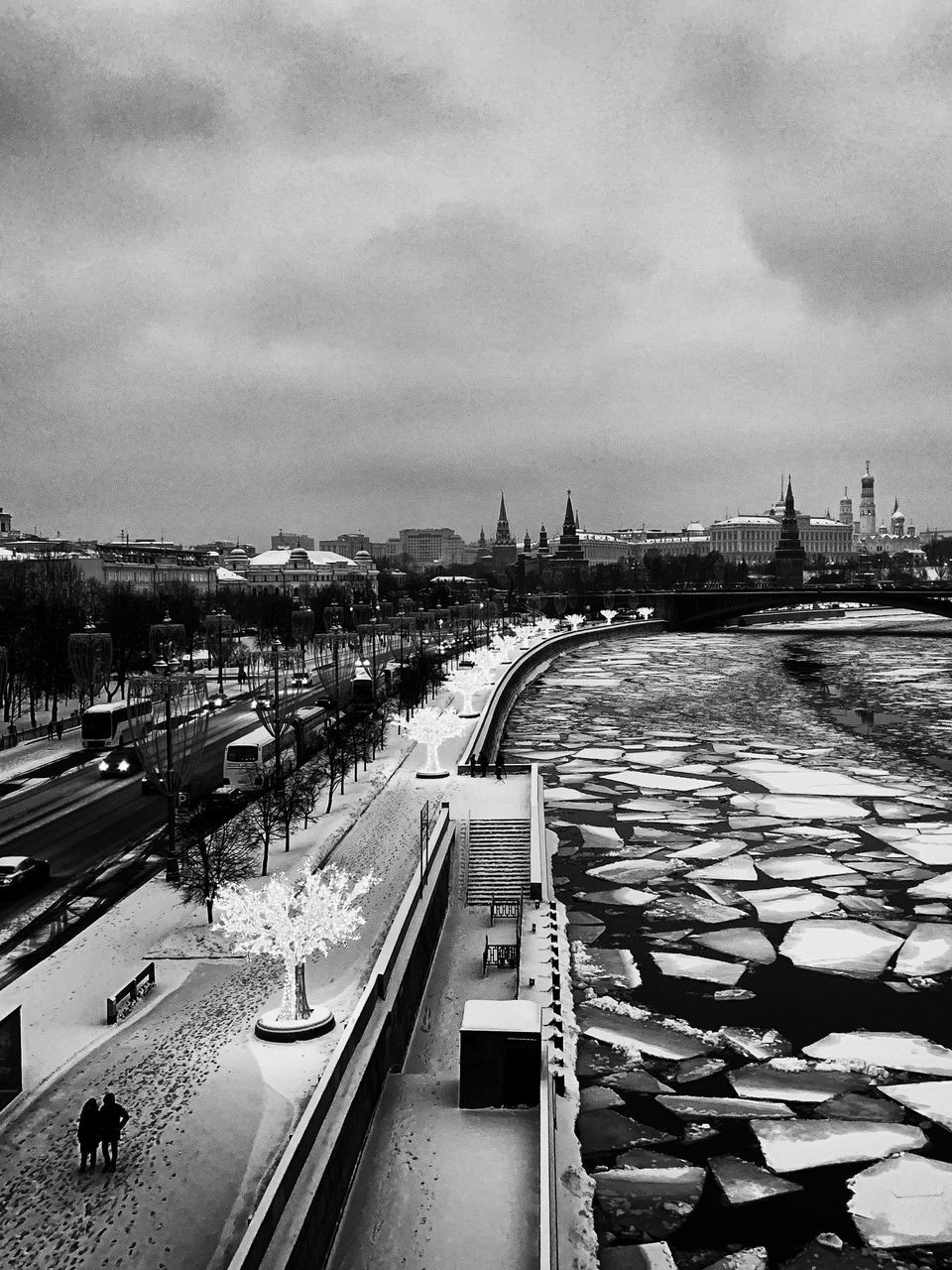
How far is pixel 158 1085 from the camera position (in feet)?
31.7

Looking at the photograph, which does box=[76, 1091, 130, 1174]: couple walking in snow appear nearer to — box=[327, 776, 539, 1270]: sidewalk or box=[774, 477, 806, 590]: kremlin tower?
box=[327, 776, 539, 1270]: sidewalk

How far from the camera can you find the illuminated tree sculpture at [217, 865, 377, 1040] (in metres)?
10.7

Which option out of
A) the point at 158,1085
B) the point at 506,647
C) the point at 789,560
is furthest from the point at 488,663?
the point at 789,560

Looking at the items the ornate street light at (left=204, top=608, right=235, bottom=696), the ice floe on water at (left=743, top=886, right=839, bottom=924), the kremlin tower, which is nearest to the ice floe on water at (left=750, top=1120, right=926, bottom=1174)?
the ice floe on water at (left=743, top=886, right=839, bottom=924)

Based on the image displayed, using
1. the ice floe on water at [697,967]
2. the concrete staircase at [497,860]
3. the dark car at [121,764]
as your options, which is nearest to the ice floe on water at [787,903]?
the ice floe on water at [697,967]

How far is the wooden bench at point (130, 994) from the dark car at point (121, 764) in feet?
44.4

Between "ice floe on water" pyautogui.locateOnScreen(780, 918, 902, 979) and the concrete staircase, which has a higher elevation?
the concrete staircase

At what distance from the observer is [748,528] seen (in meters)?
183

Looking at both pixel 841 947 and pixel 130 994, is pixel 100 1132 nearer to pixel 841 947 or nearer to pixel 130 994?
pixel 130 994

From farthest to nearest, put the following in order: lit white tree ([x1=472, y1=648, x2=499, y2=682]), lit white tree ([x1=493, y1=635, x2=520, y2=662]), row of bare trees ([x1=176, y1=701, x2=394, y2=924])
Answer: lit white tree ([x1=493, y1=635, x2=520, y2=662]) < lit white tree ([x1=472, y1=648, x2=499, y2=682]) < row of bare trees ([x1=176, y1=701, x2=394, y2=924])

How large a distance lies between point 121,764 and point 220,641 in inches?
703

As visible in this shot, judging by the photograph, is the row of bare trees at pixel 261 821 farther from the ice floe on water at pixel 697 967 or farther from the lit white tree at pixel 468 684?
the lit white tree at pixel 468 684

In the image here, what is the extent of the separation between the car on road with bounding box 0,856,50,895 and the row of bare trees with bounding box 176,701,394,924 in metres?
2.17

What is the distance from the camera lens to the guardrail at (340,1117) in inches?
271
